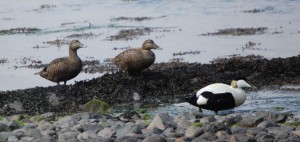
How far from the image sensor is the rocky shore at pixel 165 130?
971cm

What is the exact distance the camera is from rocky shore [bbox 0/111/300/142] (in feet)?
31.9

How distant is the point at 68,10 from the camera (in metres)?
43.0

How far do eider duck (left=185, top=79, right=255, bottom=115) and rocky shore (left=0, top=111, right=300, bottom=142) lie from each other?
1.15 meters

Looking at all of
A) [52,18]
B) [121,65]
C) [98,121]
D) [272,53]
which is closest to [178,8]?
[52,18]

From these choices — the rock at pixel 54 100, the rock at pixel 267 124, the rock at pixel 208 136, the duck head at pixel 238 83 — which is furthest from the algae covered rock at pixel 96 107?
the rock at pixel 208 136

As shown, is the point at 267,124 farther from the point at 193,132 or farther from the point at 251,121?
the point at 193,132

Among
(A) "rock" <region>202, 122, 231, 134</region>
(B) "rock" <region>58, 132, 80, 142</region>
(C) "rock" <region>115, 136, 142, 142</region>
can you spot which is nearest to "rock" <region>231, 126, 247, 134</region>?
(A) "rock" <region>202, 122, 231, 134</region>

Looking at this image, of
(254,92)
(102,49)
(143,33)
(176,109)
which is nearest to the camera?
(176,109)

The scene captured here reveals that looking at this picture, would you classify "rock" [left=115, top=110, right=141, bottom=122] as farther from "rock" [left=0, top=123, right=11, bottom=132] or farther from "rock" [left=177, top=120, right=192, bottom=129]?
"rock" [left=0, top=123, right=11, bottom=132]

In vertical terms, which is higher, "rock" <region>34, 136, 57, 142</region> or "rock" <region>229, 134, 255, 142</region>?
"rock" <region>34, 136, 57, 142</region>

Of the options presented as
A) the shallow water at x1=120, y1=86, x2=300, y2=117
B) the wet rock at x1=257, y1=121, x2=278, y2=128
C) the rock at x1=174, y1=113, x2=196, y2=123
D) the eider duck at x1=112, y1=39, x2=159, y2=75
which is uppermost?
the eider duck at x1=112, y1=39, x2=159, y2=75

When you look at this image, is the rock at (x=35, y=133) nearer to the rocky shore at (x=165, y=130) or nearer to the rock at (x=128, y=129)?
the rocky shore at (x=165, y=130)

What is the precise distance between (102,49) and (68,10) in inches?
661

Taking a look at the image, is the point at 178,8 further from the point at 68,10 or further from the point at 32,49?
the point at 32,49
